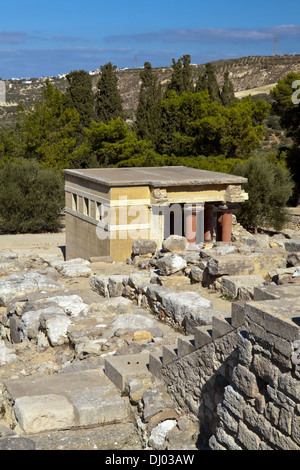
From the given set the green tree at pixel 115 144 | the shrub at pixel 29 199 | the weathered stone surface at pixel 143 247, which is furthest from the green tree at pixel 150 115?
the weathered stone surface at pixel 143 247

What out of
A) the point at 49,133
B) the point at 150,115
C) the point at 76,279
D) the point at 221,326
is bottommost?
the point at 76,279

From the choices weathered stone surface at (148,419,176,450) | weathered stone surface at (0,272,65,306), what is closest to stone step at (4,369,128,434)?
weathered stone surface at (148,419,176,450)

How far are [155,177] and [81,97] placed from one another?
72.3 feet

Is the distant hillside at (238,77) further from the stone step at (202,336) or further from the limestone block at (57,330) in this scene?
the stone step at (202,336)

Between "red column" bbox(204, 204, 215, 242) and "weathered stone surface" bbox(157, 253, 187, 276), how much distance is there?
7442mm

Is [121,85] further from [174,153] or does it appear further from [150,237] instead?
[150,237]

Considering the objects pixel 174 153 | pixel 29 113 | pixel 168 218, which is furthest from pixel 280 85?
pixel 168 218

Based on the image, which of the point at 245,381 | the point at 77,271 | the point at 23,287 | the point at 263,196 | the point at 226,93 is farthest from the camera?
the point at 226,93

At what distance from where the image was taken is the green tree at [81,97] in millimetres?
37812

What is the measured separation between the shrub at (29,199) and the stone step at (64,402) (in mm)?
21321

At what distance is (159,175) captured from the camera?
18.4 meters

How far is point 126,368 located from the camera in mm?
6797

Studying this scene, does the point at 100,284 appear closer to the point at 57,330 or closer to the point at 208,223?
the point at 57,330

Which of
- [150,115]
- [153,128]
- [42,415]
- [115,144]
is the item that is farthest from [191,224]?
[150,115]
